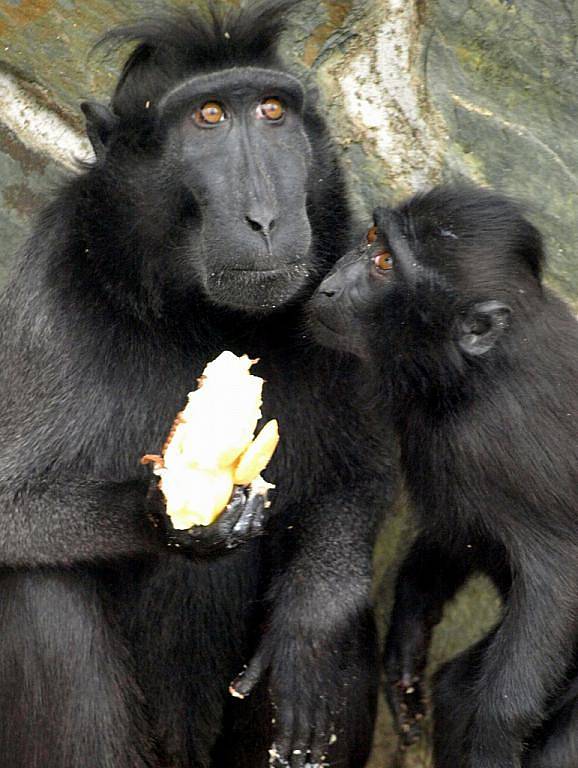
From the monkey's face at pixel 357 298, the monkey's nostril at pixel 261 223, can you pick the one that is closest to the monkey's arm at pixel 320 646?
the monkey's face at pixel 357 298

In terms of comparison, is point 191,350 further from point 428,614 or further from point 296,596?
point 428,614

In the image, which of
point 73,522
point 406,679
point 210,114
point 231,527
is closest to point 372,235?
point 210,114

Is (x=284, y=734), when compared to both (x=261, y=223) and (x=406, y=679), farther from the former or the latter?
(x=261, y=223)

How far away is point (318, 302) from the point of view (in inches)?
191

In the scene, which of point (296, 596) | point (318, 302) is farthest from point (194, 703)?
point (318, 302)

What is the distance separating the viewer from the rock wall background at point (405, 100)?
5539 mm

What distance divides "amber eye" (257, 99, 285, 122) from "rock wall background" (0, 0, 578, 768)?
72 centimetres

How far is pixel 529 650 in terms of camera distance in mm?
4484

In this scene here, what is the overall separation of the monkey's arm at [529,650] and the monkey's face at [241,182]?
3.77 ft

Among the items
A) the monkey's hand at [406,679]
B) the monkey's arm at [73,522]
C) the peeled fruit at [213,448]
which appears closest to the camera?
the peeled fruit at [213,448]

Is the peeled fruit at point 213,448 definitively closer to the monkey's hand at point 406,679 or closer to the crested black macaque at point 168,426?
the crested black macaque at point 168,426

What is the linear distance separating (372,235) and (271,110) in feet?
1.72

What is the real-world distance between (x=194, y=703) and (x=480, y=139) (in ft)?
7.80

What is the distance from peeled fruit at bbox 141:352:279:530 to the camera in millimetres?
4281
